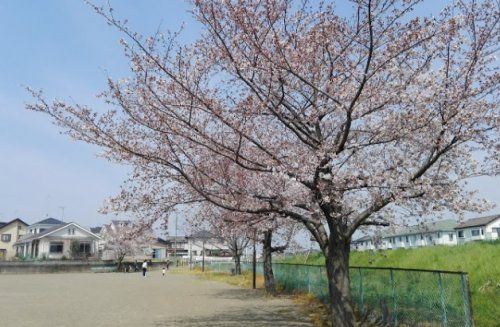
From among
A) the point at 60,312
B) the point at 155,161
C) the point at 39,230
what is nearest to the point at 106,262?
the point at 39,230

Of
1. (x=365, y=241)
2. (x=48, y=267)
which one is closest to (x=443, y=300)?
(x=365, y=241)

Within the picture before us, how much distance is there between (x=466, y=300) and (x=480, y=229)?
57.3m

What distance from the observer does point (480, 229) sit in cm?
5894

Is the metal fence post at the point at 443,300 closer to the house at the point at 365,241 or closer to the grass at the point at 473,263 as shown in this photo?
the grass at the point at 473,263

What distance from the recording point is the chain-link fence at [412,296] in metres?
9.14

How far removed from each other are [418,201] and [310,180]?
10.4ft

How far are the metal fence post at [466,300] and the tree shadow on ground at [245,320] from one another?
508 centimetres

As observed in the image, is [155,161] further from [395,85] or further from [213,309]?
[213,309]

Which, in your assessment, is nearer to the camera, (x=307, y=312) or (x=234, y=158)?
(x=234, y=158)

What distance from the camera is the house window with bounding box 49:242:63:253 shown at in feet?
211

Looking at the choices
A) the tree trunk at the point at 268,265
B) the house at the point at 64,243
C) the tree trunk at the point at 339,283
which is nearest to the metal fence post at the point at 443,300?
the tree trunk at the point at 339,283

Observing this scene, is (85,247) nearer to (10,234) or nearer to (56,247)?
(56,247)

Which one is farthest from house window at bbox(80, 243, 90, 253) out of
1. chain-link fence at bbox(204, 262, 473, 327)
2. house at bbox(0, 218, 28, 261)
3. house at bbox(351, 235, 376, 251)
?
chain-link fence at bbox(204, 262, 473, 327)

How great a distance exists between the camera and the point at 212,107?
8.95 metres
